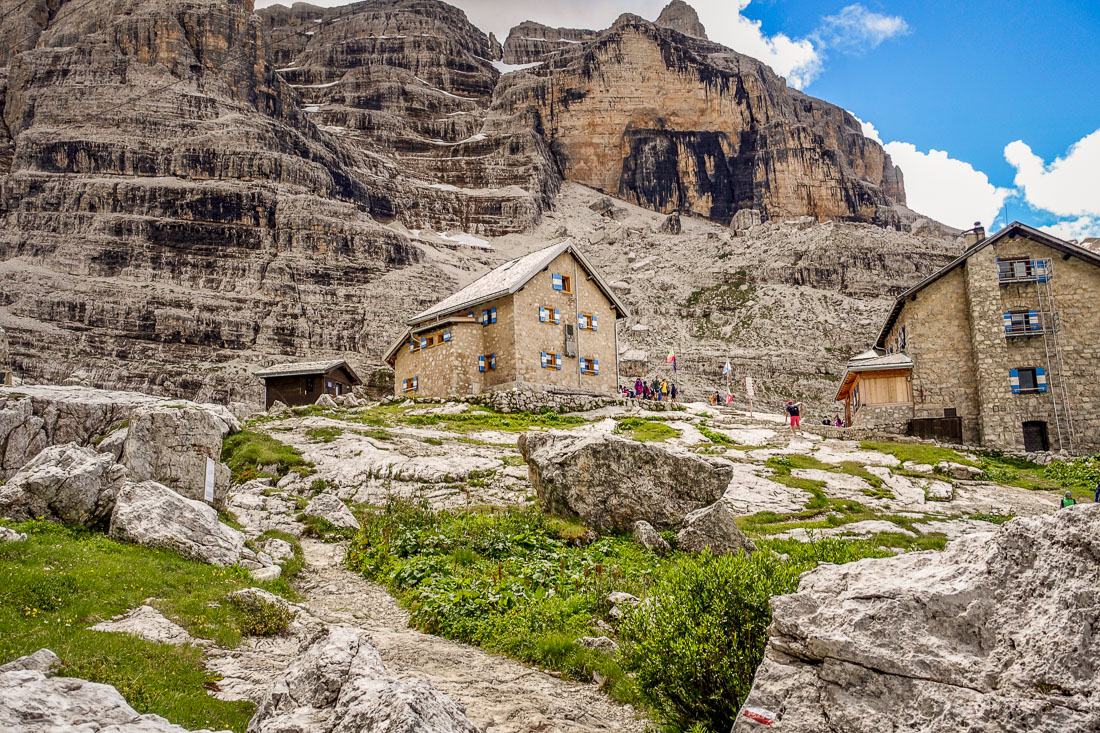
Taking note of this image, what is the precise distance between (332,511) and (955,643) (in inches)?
722

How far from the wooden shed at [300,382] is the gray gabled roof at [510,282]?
1050 centimetres

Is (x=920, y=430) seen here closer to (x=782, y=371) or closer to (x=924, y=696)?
(x=924, y=696)

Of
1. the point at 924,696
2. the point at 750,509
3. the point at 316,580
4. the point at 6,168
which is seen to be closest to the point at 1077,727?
the point at 924,696

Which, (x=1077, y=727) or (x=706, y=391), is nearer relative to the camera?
(x=1077, y=727)

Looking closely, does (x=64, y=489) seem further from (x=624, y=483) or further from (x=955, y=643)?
(x=955, y=643)

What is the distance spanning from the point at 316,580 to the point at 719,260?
111110 millimetres

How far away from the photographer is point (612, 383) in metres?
53.8

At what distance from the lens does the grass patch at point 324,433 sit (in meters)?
32.6

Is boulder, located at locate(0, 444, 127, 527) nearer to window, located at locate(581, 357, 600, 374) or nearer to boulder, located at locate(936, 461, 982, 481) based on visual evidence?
boulder, located at locate(936, 461, 982, 481)

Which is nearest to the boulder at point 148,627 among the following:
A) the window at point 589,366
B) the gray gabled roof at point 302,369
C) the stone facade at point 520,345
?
the stone facade at point 520,345

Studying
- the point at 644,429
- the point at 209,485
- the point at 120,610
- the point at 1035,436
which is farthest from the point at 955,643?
the point at 1035,436

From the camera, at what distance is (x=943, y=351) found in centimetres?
4334

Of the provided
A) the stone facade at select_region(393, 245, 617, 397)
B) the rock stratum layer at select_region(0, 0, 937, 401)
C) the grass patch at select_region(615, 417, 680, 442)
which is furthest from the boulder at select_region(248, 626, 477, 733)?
the rock stratum layer at select_region(0, 0, 937, 401)

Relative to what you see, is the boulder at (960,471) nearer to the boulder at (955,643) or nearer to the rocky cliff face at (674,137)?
the boulder at (955,643)
